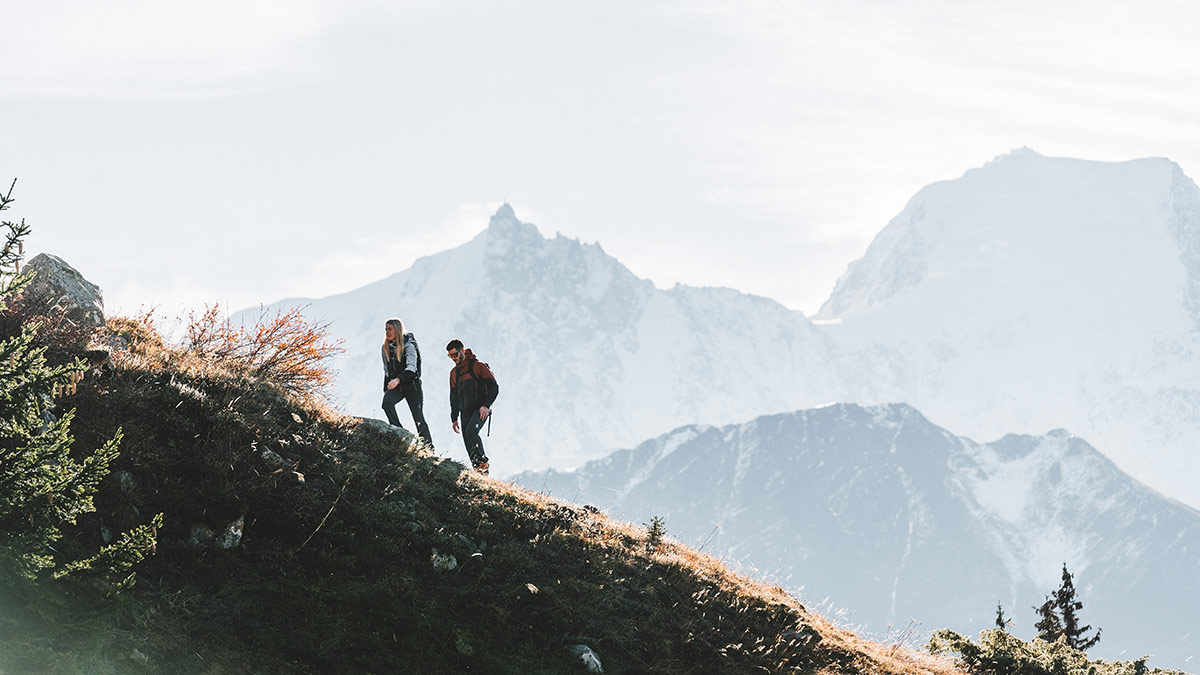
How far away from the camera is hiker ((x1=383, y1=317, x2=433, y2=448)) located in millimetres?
17516

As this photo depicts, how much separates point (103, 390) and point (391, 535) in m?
3.26

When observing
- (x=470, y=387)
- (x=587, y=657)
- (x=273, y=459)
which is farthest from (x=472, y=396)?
(x=587, y=657)

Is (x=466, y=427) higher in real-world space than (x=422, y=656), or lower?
higher

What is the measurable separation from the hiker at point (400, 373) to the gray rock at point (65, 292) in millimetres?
4379

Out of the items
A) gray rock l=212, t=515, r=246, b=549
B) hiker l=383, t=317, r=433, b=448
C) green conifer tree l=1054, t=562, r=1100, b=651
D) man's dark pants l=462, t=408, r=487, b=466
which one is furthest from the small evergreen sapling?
green conifer tree l=1054, t=562, r=1100, b=651

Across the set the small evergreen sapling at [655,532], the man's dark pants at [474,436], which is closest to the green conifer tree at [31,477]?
the small evergreen sapling at [655,532]

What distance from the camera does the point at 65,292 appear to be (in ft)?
45.2

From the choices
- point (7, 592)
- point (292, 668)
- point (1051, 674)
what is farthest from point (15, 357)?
point (1051, 674)

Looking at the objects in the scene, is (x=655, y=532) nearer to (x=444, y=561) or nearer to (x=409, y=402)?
(x=444, y=561)

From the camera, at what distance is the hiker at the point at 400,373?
57.5 feet

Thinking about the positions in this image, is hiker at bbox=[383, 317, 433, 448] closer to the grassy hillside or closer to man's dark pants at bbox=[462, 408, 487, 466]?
man's dark pants at bbox=[462, 408, 487, 466]

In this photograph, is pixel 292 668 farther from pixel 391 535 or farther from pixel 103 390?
pixel 103 390

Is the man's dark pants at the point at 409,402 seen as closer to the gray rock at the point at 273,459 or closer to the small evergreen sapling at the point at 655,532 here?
the small evergreen sapling at the point at 655,532

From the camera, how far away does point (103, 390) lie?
11234 mm
